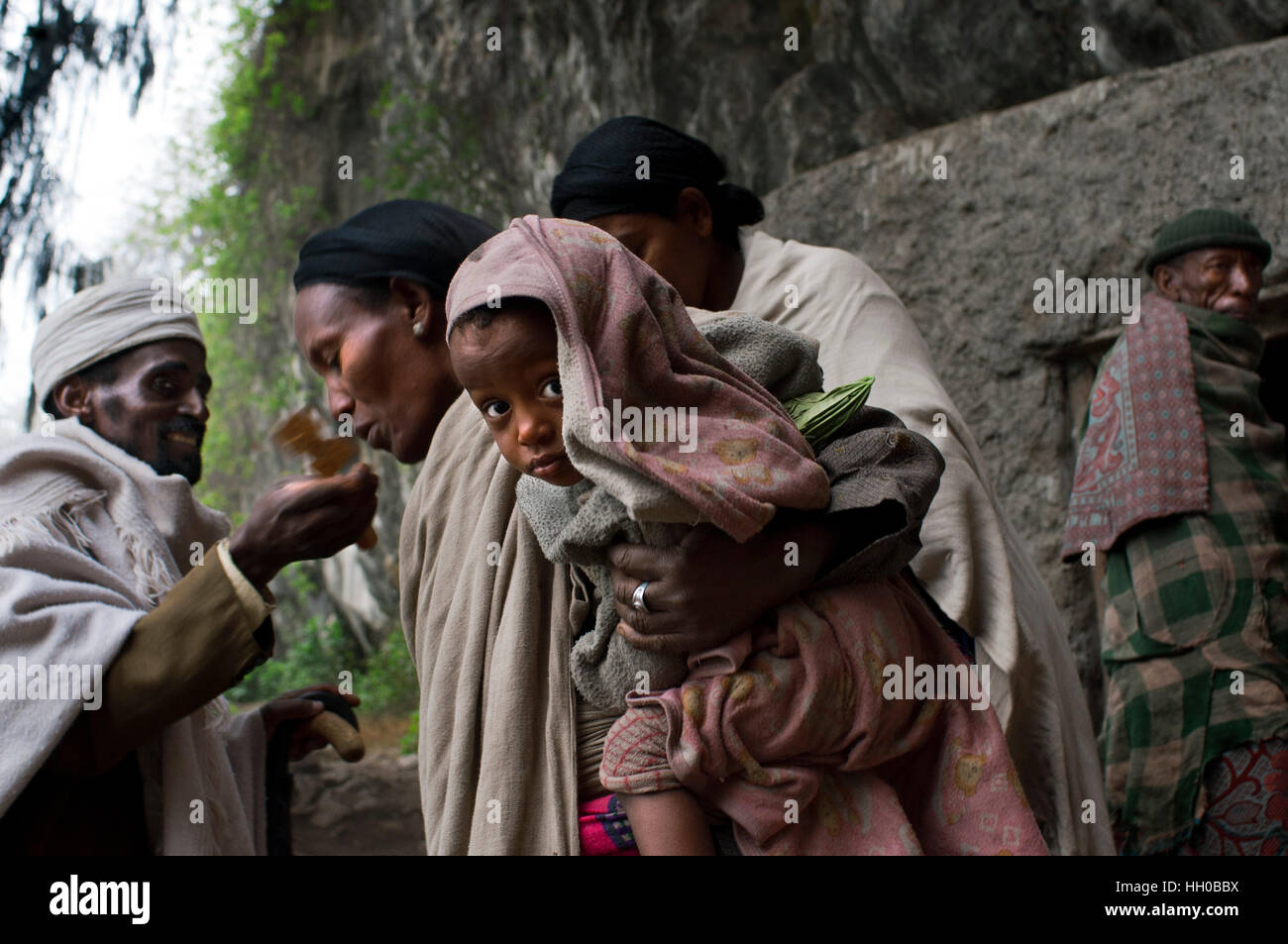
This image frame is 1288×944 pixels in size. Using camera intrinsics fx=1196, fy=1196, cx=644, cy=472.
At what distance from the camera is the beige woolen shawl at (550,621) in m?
1.56

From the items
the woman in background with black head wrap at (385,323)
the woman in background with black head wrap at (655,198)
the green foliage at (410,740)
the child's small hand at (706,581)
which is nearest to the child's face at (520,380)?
the child's small hand at (706,581)

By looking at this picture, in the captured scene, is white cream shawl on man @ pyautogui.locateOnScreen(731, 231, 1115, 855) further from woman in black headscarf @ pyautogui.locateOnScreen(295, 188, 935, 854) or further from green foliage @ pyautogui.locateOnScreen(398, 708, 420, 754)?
green foliage @ pyautogui.locateOnScreen(398, 708, 420, 754)

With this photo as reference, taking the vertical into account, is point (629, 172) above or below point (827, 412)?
above

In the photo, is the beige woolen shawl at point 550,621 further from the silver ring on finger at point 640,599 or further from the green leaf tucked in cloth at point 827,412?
the green leaf tucked in cloth at point 827,412

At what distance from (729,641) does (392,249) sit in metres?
0.92

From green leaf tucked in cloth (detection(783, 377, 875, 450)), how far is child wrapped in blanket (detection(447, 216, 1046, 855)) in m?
0.05

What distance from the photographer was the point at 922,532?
1.93 meters

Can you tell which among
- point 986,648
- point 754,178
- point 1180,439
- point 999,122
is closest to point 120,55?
point 754,178

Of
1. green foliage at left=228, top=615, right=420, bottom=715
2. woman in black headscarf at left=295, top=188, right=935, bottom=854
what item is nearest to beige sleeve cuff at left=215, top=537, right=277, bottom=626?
woman in black headscarf at left=295, top=188, right=935, bottom=854

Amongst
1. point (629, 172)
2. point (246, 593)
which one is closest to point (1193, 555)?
point (629, 172)

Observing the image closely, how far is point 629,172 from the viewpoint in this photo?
7.68 ft

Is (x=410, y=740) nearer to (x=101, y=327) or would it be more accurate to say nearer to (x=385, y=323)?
(x=101, y=327)

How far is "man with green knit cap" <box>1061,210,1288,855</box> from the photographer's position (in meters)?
3.38

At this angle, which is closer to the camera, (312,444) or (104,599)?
(312,444)
